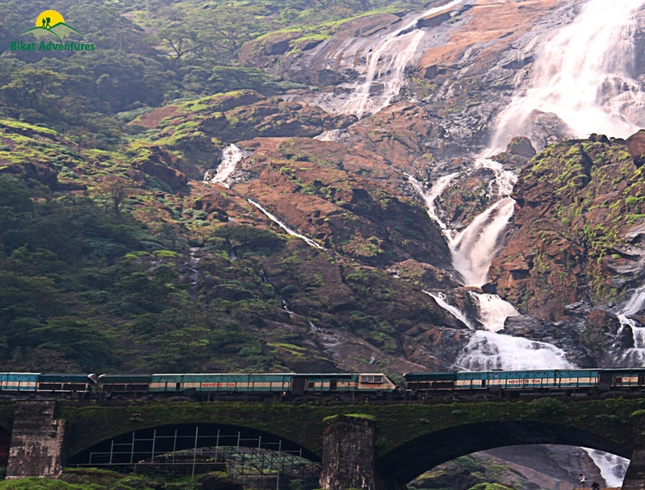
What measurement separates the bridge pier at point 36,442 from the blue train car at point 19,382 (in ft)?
18.0

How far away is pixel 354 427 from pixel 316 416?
3.65 metres

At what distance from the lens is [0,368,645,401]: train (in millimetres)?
71438

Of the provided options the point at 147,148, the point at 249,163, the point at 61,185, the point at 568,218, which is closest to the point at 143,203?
the point at 61,185

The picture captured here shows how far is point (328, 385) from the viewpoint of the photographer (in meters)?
76.7

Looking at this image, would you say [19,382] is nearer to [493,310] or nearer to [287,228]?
[493,310]

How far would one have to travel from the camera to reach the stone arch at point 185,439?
7350 centimetres

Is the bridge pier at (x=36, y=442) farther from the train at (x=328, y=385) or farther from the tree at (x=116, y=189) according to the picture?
the tree at (x=116, y=189)

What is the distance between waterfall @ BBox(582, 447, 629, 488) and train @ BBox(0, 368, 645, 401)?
1689 inches

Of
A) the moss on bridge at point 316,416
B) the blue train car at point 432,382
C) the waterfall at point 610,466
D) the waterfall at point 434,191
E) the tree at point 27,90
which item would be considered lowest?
the moss on bridge at point 316,416

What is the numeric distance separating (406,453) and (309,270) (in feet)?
248

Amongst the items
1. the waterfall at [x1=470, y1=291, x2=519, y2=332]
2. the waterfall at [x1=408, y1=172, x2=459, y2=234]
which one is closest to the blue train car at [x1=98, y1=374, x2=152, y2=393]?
the waterfall at [x1=470, y1=291, x2=519, y2=332]

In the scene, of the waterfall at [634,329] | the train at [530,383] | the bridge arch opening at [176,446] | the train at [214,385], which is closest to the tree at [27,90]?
the waterfall at [634,329]

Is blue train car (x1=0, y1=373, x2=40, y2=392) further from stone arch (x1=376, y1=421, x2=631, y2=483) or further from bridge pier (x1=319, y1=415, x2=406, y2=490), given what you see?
stone arch (x1=376, y1=421, x2=631, y2=483)

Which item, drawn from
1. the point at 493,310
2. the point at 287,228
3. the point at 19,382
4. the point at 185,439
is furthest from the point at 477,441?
the point at 287,228
